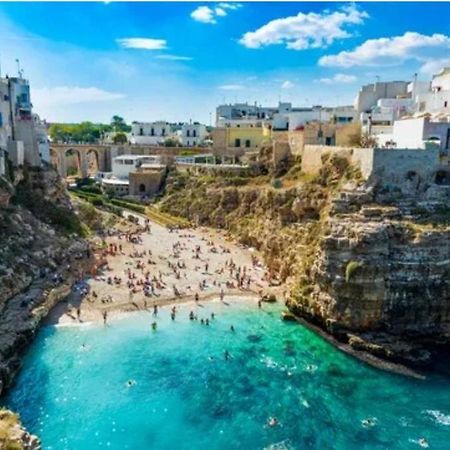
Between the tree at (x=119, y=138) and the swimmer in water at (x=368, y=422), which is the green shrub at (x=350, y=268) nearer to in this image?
the swimmer in water at (x=368, y=422)

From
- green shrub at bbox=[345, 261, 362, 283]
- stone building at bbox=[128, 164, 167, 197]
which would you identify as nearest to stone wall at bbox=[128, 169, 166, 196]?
stone building at bbox=[128, 164, 167, 197]

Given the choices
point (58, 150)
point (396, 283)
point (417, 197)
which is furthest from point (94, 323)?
point (58, 150)

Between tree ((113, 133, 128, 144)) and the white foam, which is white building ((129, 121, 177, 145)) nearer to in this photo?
tree ((113, 133, 128, 144))

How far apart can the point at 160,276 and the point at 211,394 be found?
54.9 ft

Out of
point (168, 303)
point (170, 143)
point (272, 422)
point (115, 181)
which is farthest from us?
point (170, 143)

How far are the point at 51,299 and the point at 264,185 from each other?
91.0 ft

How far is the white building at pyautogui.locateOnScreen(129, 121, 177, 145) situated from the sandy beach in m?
39.6

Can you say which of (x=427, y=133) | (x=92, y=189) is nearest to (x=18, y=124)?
(x=92, y=189)

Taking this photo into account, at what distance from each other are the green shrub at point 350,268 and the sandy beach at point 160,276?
8.31 meters

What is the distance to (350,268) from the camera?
3086 cm

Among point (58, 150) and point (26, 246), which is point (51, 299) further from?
point (58, 150)

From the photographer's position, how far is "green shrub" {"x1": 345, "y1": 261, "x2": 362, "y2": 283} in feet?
101

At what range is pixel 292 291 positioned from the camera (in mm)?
34969

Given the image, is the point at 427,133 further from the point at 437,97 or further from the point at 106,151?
the point at 106,151
